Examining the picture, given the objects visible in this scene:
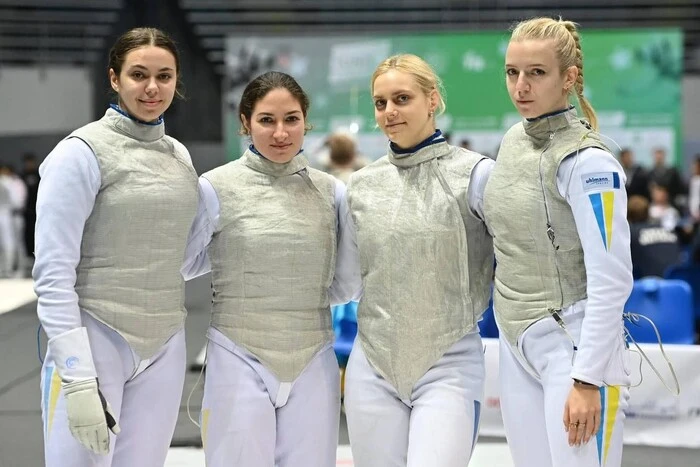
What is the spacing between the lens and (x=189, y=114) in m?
13.4

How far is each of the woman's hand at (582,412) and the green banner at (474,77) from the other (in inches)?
346

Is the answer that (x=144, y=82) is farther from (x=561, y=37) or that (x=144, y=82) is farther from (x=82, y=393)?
(x=561, y=37)

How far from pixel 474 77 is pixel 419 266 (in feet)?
30.0

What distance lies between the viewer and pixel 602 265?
1.95 m

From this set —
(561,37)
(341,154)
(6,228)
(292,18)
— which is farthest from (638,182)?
(561,37)

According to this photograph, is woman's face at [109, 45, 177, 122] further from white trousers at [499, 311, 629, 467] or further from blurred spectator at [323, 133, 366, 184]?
blurred spectator at [323, 133, 366, 184]

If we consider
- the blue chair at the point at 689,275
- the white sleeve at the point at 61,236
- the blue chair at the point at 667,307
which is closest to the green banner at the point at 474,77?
the blue chair at the point at 689,275

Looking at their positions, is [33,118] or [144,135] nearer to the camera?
[144,135]

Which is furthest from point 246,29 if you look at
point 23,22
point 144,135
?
point 144,135

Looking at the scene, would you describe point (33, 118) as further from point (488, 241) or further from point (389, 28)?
point (488, 241)

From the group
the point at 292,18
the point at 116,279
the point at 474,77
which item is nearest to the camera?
the point at 116,279

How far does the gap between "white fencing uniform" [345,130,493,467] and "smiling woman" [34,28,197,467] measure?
0.44 m

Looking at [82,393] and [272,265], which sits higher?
[272,265]

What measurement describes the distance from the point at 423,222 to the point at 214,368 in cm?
60
